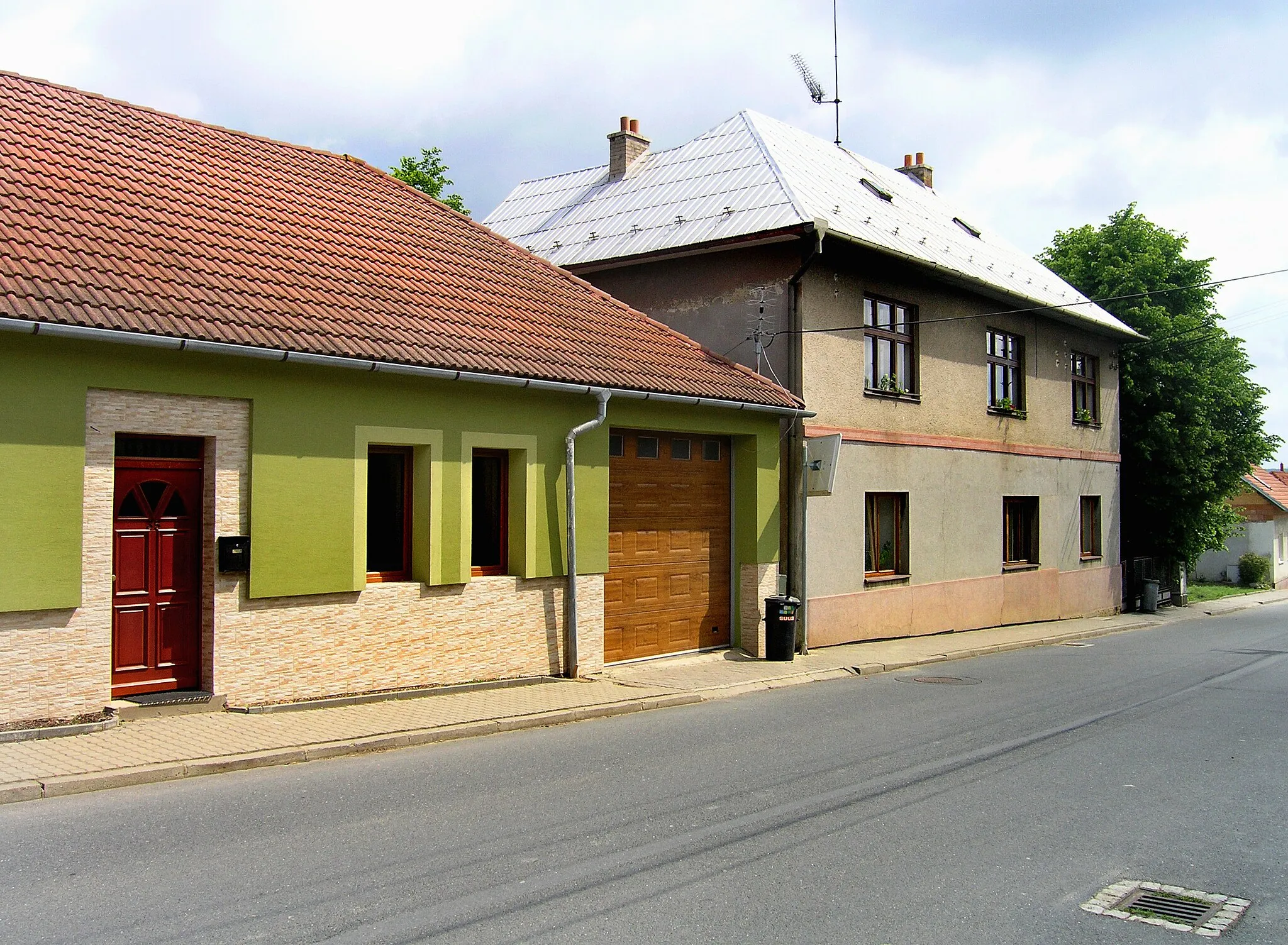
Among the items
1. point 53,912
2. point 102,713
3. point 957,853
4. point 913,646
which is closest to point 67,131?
point 102,713

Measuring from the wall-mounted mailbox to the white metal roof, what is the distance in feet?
30.8

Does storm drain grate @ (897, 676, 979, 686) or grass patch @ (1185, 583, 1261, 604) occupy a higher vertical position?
storm drain grate @ (897, 676, 979, 686)

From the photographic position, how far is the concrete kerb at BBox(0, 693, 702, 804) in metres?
7.21

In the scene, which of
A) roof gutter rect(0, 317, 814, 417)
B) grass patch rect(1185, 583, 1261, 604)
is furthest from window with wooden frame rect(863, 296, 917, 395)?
grass patch rect(1185, 583, 1261, 604)

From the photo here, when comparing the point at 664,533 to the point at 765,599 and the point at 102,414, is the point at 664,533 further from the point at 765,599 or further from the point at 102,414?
the point at 102,414

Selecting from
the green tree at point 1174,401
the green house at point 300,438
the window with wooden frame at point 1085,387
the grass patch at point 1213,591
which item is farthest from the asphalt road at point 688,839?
the grass patch at point 1213,591

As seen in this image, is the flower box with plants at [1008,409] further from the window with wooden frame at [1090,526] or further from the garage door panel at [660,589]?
the garage door panel at [660,589]

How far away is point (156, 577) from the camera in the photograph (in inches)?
386

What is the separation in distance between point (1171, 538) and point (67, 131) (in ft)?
88.1

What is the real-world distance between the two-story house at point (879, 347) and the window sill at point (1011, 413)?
0.05m

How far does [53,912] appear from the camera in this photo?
5.05 metres

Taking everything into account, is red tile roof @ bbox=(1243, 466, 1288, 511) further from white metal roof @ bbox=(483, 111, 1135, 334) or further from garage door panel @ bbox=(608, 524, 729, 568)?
garage door panel @ bbox=(608, 524, 729, 568)

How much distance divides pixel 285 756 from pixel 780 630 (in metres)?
8.07

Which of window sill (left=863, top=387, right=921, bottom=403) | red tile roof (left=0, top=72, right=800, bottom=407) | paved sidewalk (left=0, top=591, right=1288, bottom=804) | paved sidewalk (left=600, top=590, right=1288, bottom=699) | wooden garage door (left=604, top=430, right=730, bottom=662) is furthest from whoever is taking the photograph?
window sill (left=863, top=387, right=921, bottom=403)
